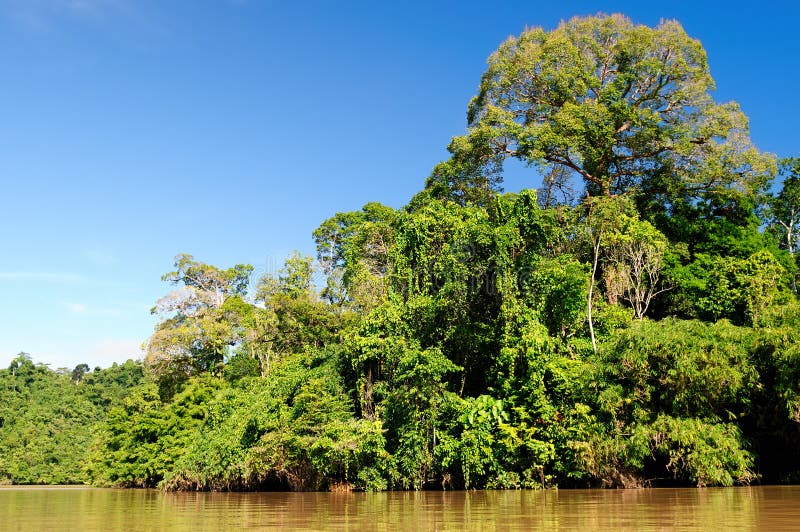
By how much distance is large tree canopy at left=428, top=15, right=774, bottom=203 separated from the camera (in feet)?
88.7

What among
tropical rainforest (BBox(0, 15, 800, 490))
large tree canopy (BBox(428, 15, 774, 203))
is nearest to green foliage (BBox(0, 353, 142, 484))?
tropical rainforest (BBox(0, 15, 800, 490))

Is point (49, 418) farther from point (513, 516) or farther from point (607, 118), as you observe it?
point (513, 516)

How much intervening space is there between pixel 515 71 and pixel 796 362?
61.5 feet

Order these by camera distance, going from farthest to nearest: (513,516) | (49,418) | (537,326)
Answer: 1. (49,418)
2. (537,326)
3. (513,516)

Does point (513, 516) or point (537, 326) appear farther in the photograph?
point (537, 326)

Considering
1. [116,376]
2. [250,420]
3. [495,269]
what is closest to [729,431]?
[495,269]

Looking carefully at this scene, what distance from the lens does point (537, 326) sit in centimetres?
1833

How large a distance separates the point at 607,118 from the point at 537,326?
41.4ft

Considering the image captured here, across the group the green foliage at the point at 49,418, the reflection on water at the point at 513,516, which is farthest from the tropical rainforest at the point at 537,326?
the green foliage at the point at 49,418

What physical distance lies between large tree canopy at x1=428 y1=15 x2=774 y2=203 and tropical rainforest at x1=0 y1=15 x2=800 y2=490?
4.0 inches

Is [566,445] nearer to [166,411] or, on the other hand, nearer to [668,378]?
[668,378]

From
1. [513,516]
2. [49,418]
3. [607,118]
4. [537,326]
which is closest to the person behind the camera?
[513,516]

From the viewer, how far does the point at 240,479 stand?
883 inches

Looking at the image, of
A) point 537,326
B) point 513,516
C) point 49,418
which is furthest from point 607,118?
point 49,418
